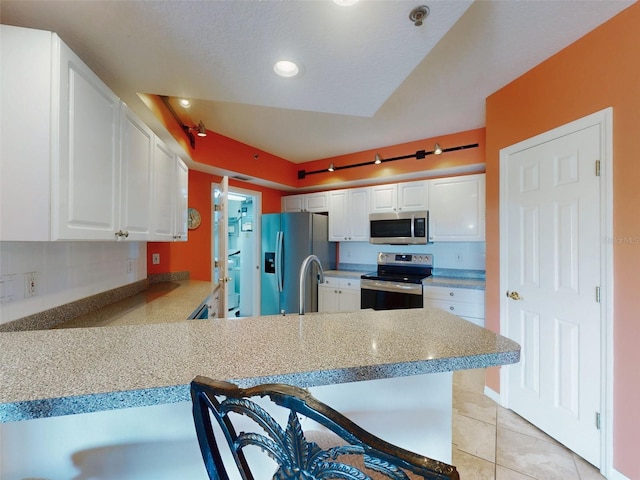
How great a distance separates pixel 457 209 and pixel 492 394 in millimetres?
1846

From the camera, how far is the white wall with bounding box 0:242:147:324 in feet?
3.69

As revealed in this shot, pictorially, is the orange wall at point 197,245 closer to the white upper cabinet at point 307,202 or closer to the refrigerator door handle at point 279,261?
the refrigerator door handle at point 279,261

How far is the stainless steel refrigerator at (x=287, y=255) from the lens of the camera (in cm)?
372

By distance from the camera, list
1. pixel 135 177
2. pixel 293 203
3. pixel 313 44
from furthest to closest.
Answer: pixel 293 203 → pixel 135 177 → pixel 313 44

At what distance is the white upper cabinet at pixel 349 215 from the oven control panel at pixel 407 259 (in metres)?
0.39

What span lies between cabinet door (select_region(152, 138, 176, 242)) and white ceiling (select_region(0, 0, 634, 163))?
259 mm

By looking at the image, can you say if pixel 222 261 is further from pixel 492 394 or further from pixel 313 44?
pixel 492 394

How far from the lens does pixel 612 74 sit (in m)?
1.44

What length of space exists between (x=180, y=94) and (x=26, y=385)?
166 cm

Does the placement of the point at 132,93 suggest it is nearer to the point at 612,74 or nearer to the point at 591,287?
the point at 612,74

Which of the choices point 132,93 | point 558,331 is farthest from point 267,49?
point 558,331

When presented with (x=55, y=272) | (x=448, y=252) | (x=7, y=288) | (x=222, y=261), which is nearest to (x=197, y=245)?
(x=222, y=261)

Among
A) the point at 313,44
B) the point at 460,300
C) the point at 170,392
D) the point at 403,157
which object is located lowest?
the point at 460,300

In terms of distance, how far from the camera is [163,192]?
201cm
